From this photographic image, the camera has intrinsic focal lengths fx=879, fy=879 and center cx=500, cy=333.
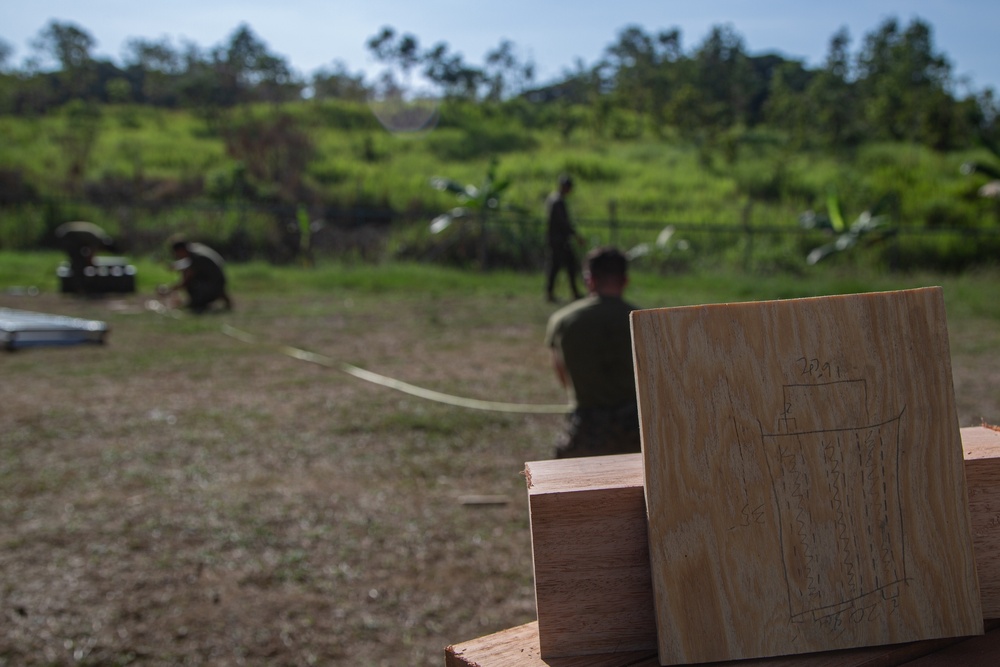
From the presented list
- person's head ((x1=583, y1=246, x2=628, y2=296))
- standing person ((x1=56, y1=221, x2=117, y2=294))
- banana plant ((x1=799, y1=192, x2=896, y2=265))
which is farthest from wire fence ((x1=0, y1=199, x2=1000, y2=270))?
person's head ((x1=583, y1=246, x2=628, y2=296))

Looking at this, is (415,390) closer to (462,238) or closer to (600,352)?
(600,352)

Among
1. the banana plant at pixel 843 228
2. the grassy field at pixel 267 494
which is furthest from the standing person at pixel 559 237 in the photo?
the banana plant at pixel 843 228

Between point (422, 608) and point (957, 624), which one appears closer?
point (957, 624)

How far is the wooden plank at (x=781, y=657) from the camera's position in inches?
37.2

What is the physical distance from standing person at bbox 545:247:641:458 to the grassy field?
57 cm

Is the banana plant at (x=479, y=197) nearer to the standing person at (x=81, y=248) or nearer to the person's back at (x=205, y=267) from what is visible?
the person's back at (x=205, y=267)

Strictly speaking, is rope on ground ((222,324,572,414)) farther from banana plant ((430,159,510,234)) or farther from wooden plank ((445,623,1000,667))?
banana plant ((430,159,510,234))

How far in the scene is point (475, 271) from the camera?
16984mm

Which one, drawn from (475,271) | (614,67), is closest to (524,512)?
(475,271)

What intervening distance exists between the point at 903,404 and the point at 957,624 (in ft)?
0.82

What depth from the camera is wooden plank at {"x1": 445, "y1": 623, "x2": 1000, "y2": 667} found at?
95cm

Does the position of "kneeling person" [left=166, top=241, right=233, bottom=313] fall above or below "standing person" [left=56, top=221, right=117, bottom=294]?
below

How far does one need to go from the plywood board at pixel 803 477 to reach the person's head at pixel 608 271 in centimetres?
306

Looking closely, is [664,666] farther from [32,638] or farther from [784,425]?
[32,638]
